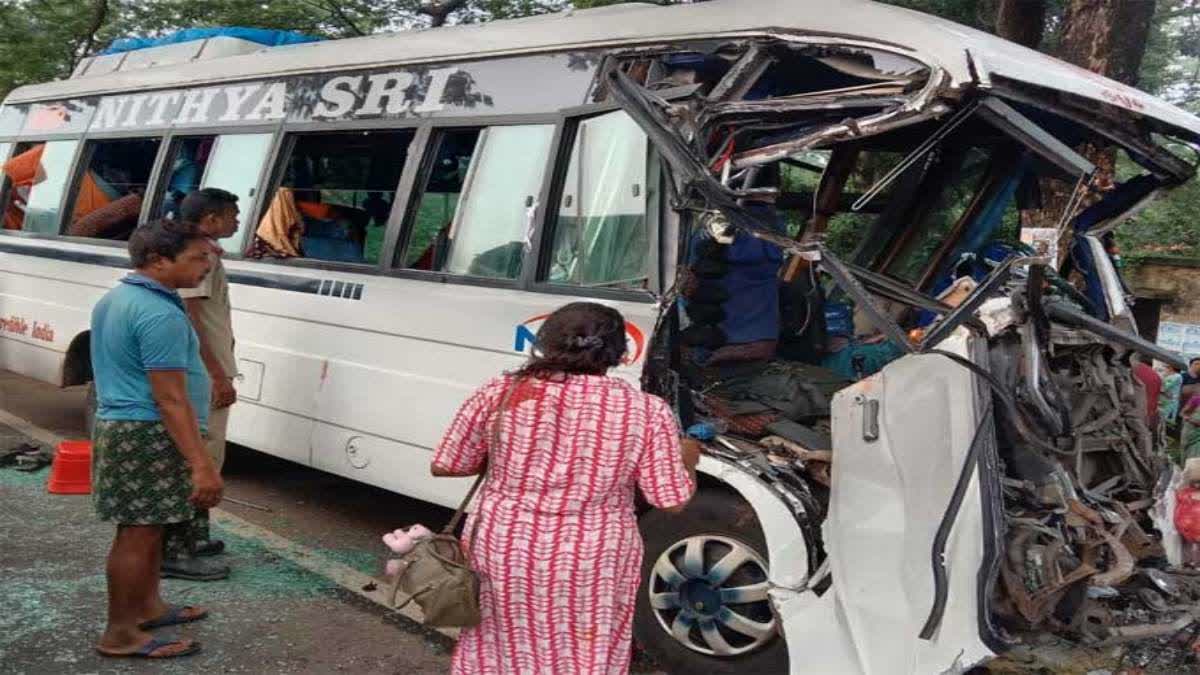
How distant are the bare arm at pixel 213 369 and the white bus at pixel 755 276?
21.7 inches

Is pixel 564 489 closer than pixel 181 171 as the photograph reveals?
Yes

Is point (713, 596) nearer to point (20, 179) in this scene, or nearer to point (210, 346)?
point (210, 346)

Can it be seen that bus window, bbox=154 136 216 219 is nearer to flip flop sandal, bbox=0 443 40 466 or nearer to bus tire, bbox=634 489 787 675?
flip flop sandal, bbox=0 443 40 466

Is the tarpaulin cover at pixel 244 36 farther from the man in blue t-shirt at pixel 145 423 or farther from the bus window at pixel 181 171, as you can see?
the man in blue t-shirt at pixel 145 423

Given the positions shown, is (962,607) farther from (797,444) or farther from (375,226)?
(375,226)

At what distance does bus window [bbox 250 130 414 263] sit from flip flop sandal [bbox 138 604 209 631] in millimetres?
1999

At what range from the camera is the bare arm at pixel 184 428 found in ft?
12.4

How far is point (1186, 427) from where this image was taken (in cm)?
795

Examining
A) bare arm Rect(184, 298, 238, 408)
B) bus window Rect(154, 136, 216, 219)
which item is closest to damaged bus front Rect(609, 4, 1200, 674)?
bare arm Rect(184, 298, 238, 408)

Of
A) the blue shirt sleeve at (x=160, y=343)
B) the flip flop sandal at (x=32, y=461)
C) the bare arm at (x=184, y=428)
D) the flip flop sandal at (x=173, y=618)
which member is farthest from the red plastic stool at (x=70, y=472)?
the blue shirt sleeve at (x=160, y=343)

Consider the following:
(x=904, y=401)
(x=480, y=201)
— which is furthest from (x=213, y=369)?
(x=904, y=401)

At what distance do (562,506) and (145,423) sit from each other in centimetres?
194

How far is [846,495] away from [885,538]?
0.20 m

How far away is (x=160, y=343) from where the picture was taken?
3.76 m
